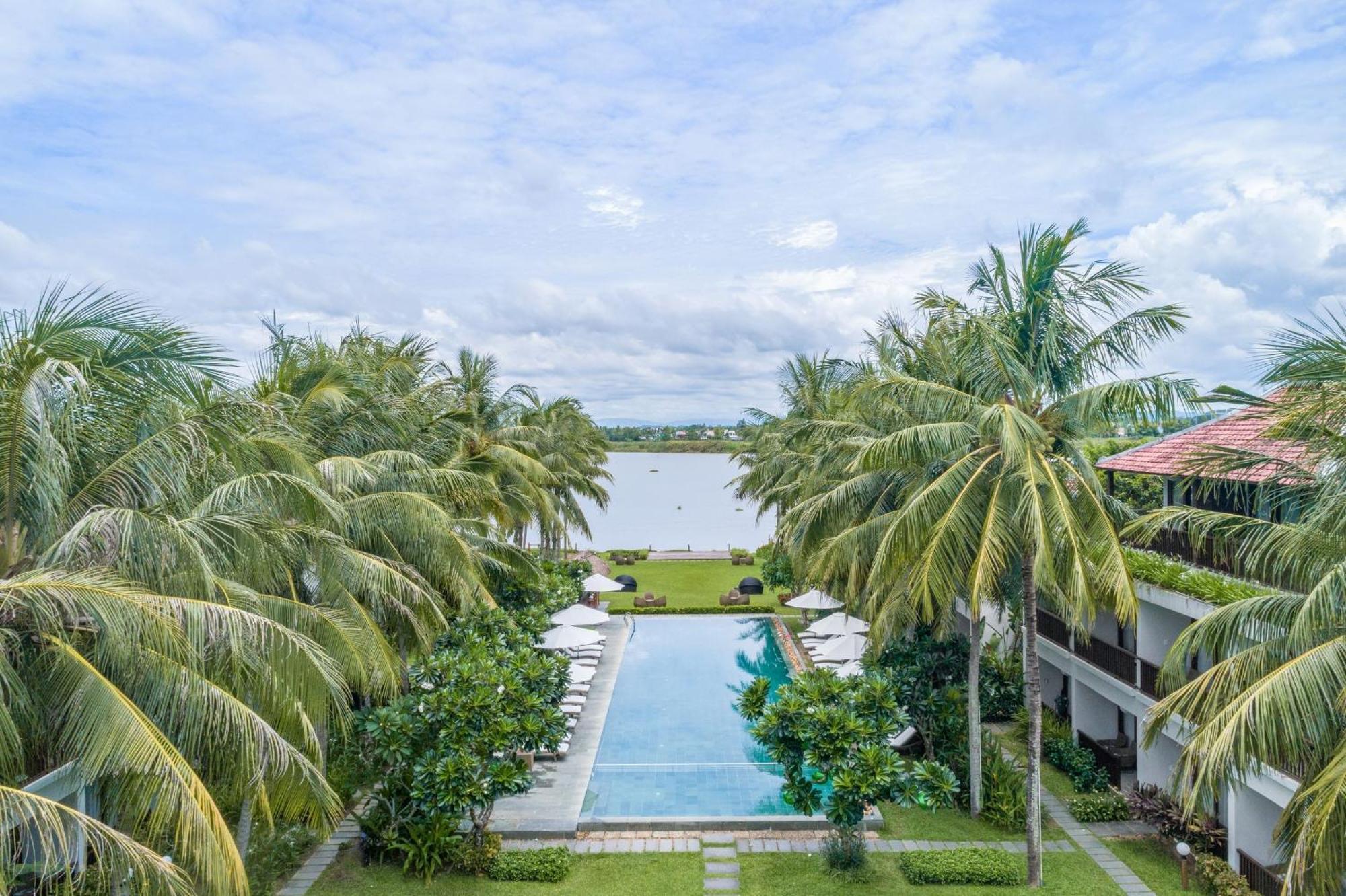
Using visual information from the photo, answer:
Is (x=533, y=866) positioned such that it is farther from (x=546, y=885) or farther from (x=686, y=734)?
(x=686, y=734)

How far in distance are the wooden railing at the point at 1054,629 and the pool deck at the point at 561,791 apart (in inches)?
391

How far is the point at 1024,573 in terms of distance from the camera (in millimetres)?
12234

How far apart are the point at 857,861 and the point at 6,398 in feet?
37.9

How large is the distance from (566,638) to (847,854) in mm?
11036

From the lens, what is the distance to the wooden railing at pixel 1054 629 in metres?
17.9

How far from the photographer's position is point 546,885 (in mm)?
12141

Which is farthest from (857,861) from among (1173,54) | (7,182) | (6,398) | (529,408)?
(529,408)

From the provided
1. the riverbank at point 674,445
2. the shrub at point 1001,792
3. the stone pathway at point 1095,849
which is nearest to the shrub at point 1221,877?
the stone pathway at point 1095,849

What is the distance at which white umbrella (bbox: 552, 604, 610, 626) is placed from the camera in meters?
23.8

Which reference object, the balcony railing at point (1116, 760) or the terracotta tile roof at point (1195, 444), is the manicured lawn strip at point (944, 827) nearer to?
the balcony railing at point (1116, 760)

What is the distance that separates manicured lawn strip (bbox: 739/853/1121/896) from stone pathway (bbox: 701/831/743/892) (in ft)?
0.43

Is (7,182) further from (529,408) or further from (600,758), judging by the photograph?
(529,408)

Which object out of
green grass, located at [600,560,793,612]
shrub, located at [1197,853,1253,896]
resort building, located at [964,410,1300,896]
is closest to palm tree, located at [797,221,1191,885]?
resort building, located at [964,410,1300,896]

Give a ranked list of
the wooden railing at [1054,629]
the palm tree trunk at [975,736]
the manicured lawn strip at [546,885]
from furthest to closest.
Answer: the wooden railing at [1054,629] < the palm tree trunk at [975,736] < the manicured lawn strip at [546,885]
